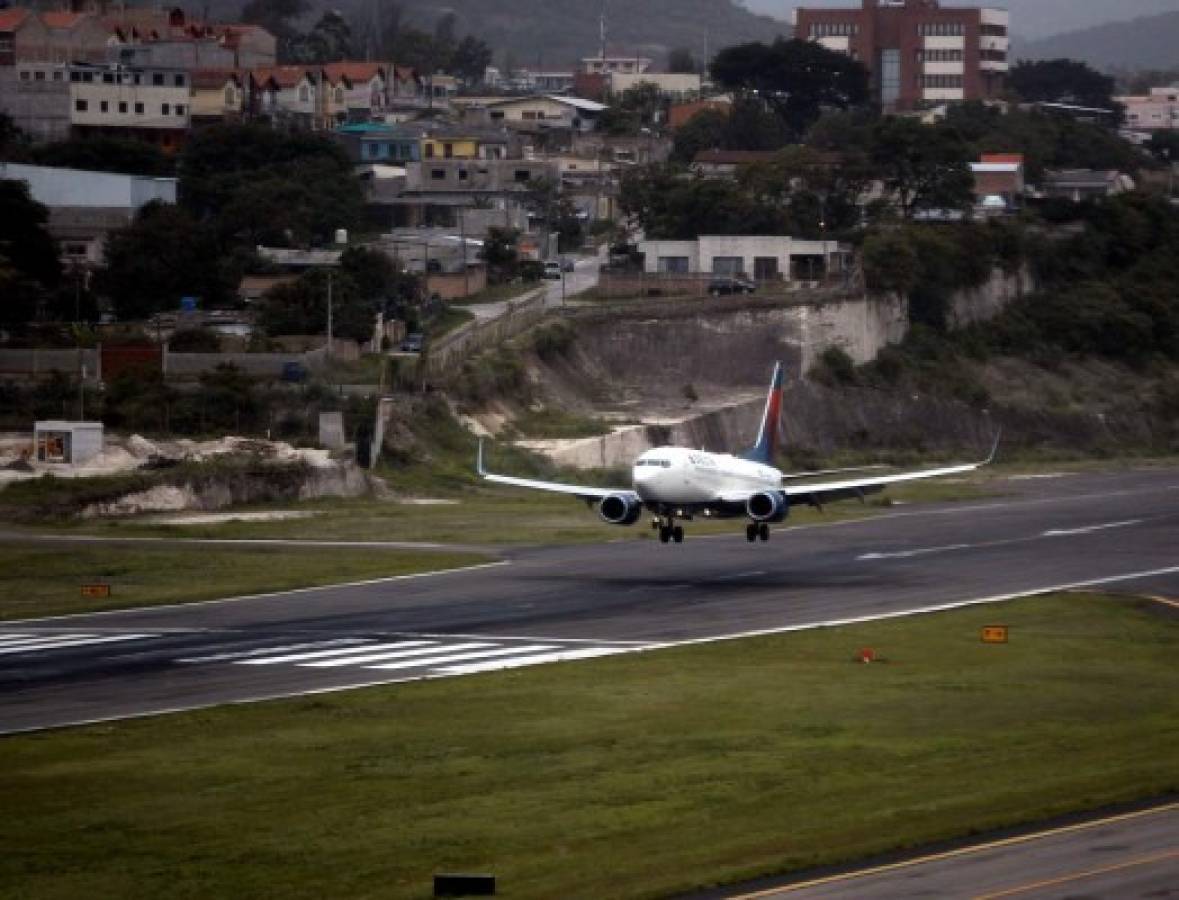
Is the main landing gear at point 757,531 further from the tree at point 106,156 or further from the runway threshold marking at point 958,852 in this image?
the tree at point 106,156

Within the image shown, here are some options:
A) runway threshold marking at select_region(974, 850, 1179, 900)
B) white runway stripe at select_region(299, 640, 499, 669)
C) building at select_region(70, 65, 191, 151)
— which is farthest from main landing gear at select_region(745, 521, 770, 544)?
building at select_region(70, 65, 191, 151)

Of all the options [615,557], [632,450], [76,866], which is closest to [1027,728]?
[76,866]

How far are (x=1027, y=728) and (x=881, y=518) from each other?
163 feet

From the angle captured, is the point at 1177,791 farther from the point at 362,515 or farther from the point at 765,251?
the point at 765,251

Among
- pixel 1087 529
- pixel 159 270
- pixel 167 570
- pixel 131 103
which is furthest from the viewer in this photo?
pixel 131 103

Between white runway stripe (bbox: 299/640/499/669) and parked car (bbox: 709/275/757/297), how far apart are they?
9142 centimetres

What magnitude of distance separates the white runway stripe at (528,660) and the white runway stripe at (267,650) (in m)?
4.67

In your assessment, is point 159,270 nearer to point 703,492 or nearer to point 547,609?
point 703,492

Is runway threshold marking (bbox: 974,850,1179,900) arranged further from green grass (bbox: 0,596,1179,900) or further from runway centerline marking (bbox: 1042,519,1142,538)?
runway centerline marking (bbox: 1042,519,1142,538)

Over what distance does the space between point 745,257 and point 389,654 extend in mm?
105564

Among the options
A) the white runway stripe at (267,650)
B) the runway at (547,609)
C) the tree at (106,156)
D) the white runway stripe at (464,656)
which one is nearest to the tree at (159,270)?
the tree at (106,156)

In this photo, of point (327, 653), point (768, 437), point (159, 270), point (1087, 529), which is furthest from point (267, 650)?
point (159, 270)

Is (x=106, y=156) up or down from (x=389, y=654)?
up

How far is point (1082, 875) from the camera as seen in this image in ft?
111
